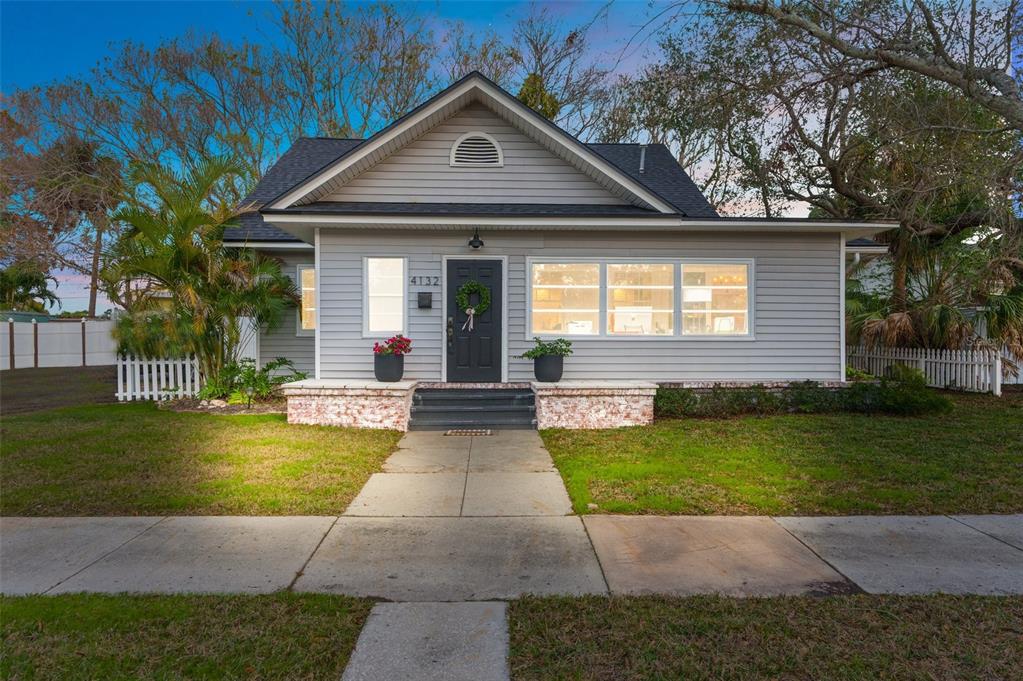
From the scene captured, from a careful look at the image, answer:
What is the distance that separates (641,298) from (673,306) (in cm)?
61

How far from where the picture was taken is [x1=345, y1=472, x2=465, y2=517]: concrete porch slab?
17.6 feet

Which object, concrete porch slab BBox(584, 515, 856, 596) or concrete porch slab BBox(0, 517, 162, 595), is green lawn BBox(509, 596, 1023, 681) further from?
concrete porch slab BBox(0, 517, 162, 595)

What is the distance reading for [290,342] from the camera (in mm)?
12695

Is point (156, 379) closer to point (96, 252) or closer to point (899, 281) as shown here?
point (96, 252)

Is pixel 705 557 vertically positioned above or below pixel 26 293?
below

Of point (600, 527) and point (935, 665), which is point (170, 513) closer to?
point (600, 527)

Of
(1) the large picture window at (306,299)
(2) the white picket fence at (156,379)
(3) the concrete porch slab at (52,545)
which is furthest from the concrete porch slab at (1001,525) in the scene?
(2) the white picket fence at (156,379)

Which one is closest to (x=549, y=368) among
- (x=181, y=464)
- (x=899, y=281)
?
(x=181, y=464)

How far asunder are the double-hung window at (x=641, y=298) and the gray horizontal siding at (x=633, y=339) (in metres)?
0.18

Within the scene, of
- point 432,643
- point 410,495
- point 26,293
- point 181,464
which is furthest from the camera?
point 26,293

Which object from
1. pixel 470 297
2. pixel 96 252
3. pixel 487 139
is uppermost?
pixel 487 139

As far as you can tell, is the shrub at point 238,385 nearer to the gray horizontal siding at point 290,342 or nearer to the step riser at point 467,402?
the gray horizontal siding at point 290,342

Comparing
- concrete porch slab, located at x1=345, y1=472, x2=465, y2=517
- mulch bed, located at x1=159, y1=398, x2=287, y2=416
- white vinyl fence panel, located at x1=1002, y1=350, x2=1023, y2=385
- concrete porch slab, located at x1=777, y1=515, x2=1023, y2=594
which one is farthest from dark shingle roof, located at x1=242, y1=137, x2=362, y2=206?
white vinyl fence panel, located at x1=1002, y1=350, x2=1023, y2=385

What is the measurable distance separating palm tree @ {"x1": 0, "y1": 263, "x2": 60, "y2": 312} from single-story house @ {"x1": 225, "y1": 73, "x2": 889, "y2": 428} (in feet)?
70.5
